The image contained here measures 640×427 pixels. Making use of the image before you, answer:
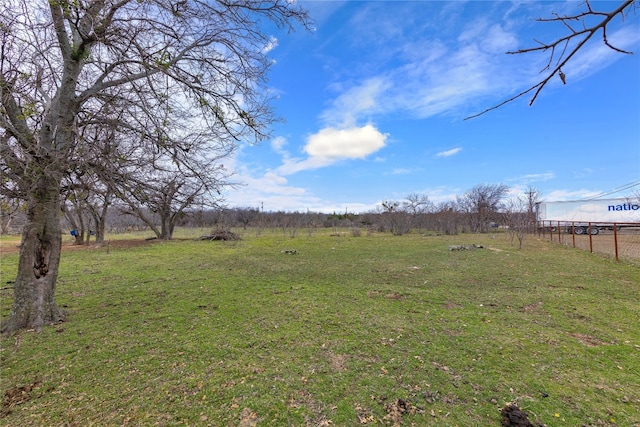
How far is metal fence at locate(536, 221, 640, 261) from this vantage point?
388 inches

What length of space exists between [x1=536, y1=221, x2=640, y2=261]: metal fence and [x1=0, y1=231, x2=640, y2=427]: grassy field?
529 centimetres

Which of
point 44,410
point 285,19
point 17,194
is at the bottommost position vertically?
point 44,410

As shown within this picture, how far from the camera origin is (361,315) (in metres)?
4.32

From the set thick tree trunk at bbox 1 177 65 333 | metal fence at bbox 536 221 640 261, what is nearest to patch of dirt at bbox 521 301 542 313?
metal fence at bbox 536 221 640 261

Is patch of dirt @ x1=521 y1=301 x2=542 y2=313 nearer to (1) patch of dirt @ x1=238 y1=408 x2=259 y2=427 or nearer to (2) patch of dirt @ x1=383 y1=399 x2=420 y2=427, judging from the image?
(2) patch of dirt @ x1=383 y1=399 x2=420 y2=427

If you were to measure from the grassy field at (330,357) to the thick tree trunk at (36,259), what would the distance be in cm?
28

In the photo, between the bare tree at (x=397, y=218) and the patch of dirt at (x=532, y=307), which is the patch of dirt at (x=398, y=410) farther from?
the bare tree at (x=397, y=218)

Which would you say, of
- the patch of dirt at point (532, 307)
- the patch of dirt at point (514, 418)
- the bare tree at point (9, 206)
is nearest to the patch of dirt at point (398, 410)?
the patch of dirt at point (514, 418)

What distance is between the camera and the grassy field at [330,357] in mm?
2203

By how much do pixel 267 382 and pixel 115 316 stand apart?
3200 millimetres

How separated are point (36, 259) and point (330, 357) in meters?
4.04

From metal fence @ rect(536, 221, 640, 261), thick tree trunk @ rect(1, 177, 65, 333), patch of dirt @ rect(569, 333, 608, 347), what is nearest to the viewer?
patch of dirt @ rect(569, 333, 608, 347)

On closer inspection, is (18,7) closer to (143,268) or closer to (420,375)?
(420,375)

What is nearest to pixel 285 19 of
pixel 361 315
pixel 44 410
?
pixel 361 315
